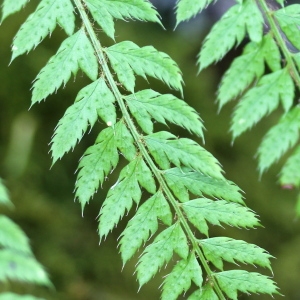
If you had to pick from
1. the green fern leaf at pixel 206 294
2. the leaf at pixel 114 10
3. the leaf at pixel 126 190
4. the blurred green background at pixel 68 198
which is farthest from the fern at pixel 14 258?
the blurred green background at pixel 68 198

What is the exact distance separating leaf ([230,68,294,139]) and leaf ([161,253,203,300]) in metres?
0.35

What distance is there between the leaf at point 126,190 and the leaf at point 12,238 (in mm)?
253

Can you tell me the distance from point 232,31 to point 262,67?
0.12 m

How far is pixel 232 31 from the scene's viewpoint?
1.29 m

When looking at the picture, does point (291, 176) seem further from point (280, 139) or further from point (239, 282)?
point (239, 282)

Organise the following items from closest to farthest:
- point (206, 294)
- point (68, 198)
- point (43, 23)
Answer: point (206, 294) < point (43, 23) < point (68, 198)

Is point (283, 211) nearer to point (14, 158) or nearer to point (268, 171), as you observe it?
point (268, 171)

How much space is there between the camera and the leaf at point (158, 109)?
118 centimetres

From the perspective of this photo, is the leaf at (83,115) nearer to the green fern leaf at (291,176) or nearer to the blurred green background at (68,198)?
the green fern leaf at (291,176)

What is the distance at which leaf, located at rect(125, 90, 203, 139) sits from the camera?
118cm

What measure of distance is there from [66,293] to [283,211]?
124cm

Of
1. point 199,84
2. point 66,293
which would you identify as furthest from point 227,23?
point 66,293

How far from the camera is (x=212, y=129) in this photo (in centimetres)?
288

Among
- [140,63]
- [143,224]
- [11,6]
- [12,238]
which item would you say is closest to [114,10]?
[140,63]
